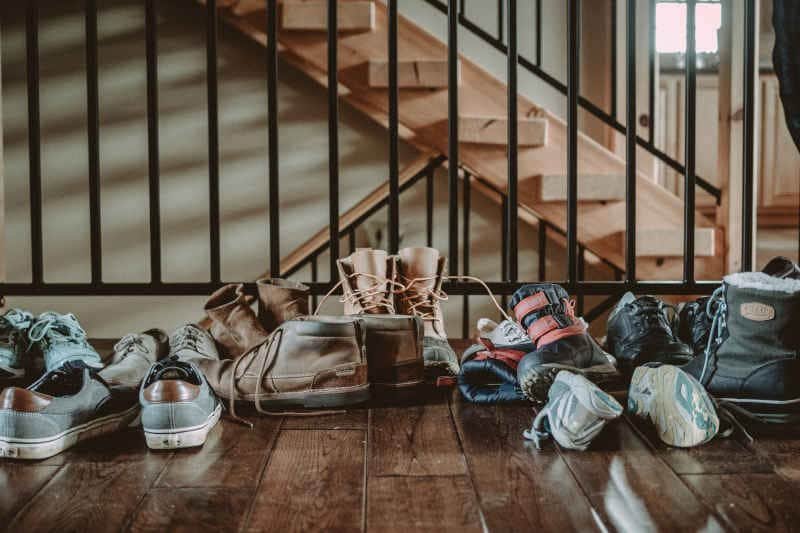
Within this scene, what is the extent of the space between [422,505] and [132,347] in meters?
0.91

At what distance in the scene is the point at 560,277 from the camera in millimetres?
3822

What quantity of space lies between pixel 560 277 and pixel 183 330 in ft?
8.64

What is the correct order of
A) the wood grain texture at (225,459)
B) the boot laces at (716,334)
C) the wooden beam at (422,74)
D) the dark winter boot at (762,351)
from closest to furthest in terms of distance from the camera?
1. the wood grain texture at (225,459)
2. the dark winter boot at (762,351)
3. the boot laces at (716,334)
4. the wooden beam at (422,74)

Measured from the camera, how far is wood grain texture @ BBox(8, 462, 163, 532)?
84 centimetres

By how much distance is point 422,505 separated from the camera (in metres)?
0.89

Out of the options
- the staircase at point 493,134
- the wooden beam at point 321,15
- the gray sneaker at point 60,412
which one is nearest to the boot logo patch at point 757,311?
the gray sneaker at point 60,412

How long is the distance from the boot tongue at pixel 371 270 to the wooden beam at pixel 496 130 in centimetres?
127

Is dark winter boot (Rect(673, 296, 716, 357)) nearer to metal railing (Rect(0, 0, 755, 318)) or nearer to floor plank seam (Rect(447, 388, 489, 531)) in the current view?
metal railing (Rect(0, 0, 755, 318))

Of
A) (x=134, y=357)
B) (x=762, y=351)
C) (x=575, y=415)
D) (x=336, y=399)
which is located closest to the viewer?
(x=575, y=415)

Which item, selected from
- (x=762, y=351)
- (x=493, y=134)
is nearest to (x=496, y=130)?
(x=493, y=134)

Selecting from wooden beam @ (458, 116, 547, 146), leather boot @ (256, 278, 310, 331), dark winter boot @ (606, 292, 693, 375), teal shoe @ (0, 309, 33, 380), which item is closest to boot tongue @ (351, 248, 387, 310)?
leather boot @ (256, 278, 310, 331)

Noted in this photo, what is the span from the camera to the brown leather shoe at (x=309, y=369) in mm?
1320

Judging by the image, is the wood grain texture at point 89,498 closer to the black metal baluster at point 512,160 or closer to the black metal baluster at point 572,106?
the black metal baluster at point 512,160

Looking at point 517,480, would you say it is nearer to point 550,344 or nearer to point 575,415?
point 575,415
